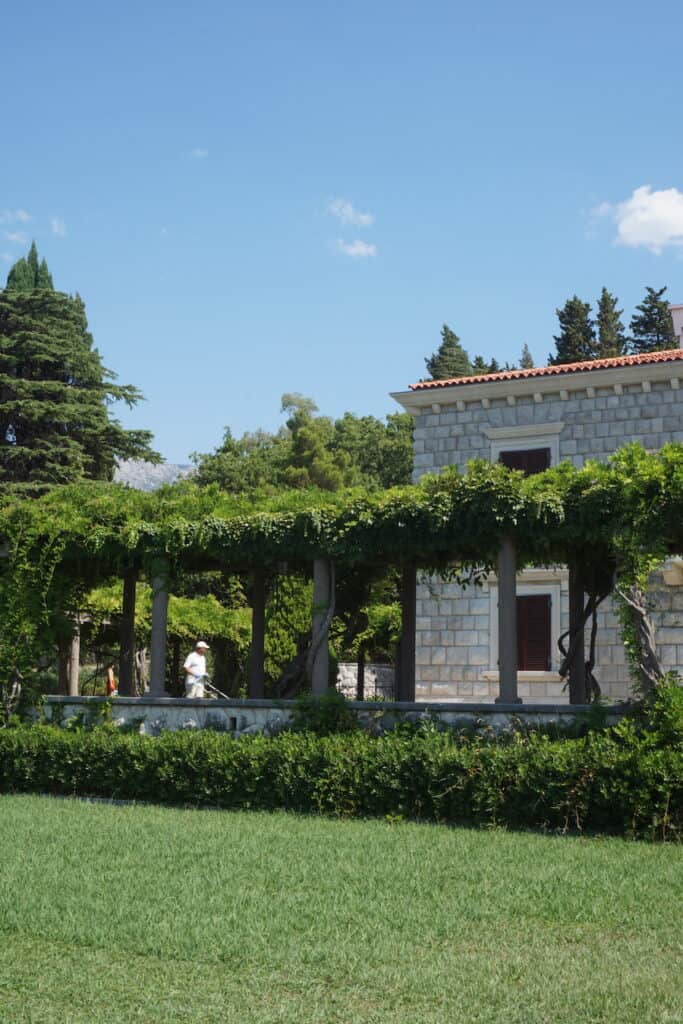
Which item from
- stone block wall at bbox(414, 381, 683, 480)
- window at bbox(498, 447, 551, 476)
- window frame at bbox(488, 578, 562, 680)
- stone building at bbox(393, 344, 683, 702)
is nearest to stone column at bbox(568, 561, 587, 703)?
stone building at bbox(393, 344, 683, 702)

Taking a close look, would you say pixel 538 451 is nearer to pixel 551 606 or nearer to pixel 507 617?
pixel 551 606

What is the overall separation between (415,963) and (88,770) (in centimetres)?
1020

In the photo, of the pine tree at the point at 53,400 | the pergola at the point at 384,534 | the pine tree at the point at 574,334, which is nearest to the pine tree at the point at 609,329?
the pine tree at the point at 574,334

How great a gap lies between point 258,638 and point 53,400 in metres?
22.8

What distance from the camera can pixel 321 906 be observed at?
27.3ft

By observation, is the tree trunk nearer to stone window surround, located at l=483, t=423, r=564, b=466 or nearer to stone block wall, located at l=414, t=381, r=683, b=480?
stone block wall, located at l=414, t=381, r=683, b=480

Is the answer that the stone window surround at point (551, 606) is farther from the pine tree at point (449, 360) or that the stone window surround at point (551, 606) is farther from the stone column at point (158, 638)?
the pine tree at point (449, 360)

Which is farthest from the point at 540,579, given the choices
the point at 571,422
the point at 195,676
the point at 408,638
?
the point at 195,676

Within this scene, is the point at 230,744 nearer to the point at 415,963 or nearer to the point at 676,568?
the point at 415,963

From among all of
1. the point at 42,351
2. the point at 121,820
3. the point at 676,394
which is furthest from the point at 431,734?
the point at 42,351

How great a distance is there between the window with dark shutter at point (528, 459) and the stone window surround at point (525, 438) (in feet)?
0.27

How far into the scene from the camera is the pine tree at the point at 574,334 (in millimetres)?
49906

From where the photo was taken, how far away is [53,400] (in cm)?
3950

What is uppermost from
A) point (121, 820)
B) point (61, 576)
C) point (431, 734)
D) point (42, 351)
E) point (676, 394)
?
point (42, 351)
